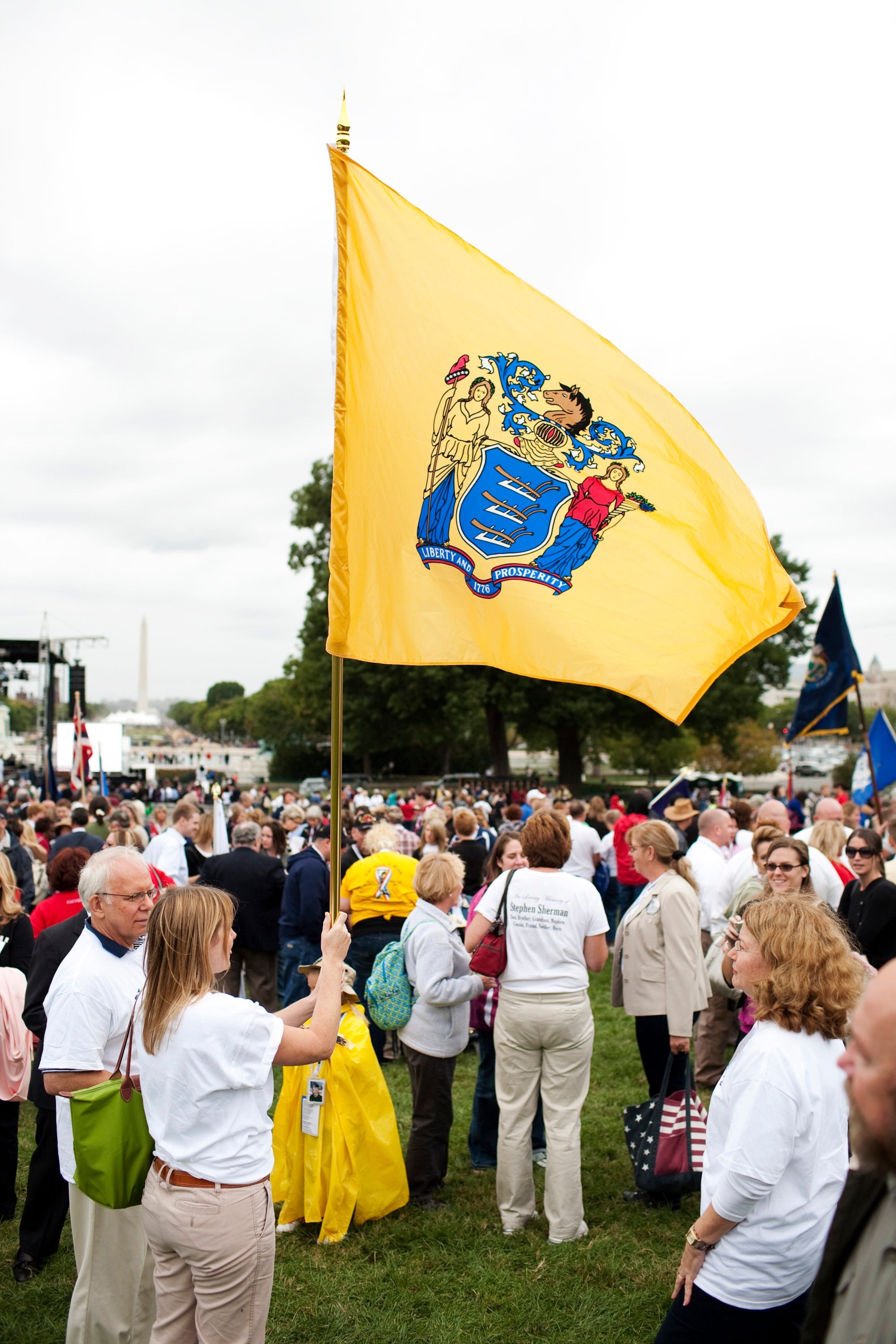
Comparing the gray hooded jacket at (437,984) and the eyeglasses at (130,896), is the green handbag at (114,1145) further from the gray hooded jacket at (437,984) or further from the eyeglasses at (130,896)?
the gray hooded jacket at (437,984)

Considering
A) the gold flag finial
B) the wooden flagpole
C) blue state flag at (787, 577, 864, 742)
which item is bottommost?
the wooden flagpole

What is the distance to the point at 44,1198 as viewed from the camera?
4707mm

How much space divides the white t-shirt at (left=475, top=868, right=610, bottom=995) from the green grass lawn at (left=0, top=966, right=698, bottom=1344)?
123 centimetres

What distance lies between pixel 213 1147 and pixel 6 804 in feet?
66.0

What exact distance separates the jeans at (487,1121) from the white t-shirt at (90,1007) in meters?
3.05

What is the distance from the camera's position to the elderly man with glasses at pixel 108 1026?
335 centimetres

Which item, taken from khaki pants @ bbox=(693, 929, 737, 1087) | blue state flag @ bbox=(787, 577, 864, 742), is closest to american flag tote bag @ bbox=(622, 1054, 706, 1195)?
khaki pants @ bbox=(693, 929, 737, 1087)

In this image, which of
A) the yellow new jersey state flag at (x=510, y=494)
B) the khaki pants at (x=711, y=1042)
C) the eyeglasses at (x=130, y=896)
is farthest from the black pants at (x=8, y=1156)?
the khaki pants at (x=711, y=1042)

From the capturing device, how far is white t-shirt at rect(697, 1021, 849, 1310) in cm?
262

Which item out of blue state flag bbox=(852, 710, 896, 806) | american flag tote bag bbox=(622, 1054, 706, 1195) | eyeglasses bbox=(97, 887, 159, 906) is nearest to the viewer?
eyeglasses bbox=(97, 887, 159, 906)

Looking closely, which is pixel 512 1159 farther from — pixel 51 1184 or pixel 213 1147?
pixel 213 1147

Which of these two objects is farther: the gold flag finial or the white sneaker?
the white sneaker

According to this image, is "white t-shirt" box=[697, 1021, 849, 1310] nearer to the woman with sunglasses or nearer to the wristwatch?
the wristwatch

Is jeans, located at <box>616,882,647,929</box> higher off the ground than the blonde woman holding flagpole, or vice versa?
the blonde woman holding flagpole
